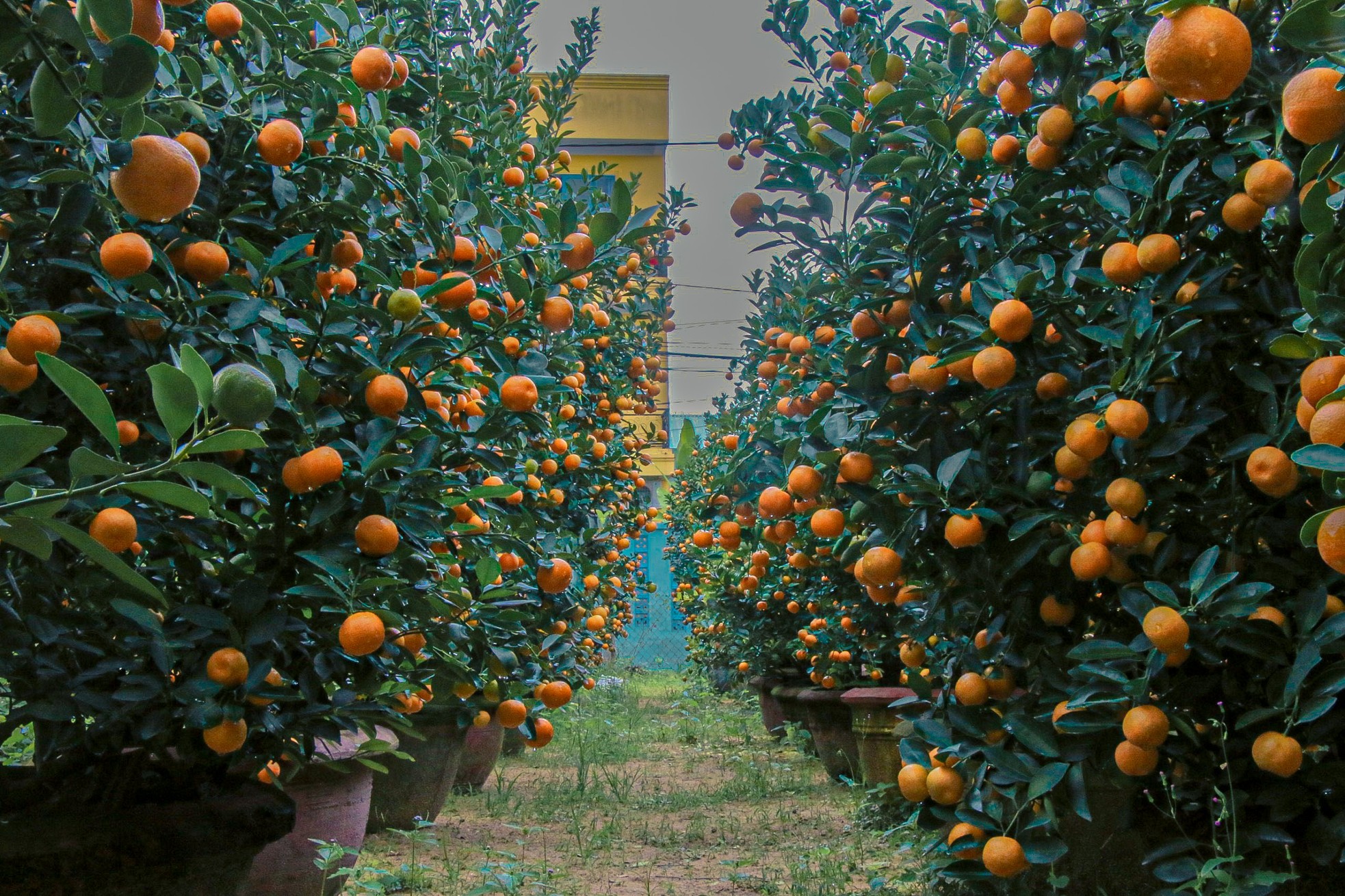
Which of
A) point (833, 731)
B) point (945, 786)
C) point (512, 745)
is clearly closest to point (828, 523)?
point (945, 786)

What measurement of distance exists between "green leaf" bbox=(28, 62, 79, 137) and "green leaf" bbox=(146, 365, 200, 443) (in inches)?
9.7

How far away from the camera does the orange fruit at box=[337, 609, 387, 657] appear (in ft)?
4.45

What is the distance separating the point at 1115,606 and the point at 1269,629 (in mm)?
336

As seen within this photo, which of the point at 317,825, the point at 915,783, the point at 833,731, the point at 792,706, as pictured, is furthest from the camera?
the point at 792,706

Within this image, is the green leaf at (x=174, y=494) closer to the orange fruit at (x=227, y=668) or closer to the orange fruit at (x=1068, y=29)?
the orange fruit at (x=227, y=668)

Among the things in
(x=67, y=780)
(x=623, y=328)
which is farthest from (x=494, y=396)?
(x=623, y=328)

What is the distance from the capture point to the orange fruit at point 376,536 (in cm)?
141

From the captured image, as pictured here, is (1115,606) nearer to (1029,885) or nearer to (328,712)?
(1029,885)

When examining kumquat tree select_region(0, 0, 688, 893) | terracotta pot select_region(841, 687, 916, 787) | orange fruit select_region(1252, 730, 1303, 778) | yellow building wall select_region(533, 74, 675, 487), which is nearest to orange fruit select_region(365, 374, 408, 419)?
kumquat tree select_region(0, 0, 688, 893)

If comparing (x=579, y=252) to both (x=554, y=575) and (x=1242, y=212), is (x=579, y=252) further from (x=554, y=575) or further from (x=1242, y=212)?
(x=1242, y=212)

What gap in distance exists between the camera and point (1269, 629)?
1323mm

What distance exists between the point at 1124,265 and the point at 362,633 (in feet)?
4.03

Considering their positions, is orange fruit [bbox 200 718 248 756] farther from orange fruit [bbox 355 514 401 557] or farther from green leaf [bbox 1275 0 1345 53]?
green leaf [bbox 1275 0 1345 53]

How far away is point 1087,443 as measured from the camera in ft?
4.65
